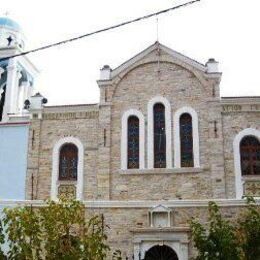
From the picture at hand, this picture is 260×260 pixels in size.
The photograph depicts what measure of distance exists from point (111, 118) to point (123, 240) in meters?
5.19

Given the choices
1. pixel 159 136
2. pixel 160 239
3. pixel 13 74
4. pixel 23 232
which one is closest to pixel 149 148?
pixel 159 136

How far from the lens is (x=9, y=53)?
27828mm

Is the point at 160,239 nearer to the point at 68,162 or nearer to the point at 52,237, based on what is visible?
the point at 68,162

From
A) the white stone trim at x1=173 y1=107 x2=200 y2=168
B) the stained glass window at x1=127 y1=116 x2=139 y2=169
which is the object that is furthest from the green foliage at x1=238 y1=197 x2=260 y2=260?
the stained glass window at x1=127 y1=116 x2=139 y2=169

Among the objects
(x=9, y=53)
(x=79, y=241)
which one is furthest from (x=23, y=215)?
(x=9, y=53)

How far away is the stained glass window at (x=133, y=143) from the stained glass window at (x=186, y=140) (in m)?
1.76

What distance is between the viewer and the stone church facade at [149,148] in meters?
19.4

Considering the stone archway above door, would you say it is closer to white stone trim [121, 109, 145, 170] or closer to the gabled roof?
white stone trim [121, 109, 145, 170]

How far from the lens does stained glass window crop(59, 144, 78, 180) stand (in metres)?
21.6

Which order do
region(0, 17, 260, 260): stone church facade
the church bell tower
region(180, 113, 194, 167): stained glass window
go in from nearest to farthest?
region(0, 17, 260, 260): stone church facade → region(180, 113, 194, 167): stained glass window → the church bell tower

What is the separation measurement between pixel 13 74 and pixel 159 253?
14.0 meters

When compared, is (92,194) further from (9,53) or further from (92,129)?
(9,53)

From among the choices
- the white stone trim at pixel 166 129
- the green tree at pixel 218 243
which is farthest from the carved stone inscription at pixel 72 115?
the green tree at pixel 218 243

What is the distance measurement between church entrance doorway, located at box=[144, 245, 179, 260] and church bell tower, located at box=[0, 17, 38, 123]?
401 inches
